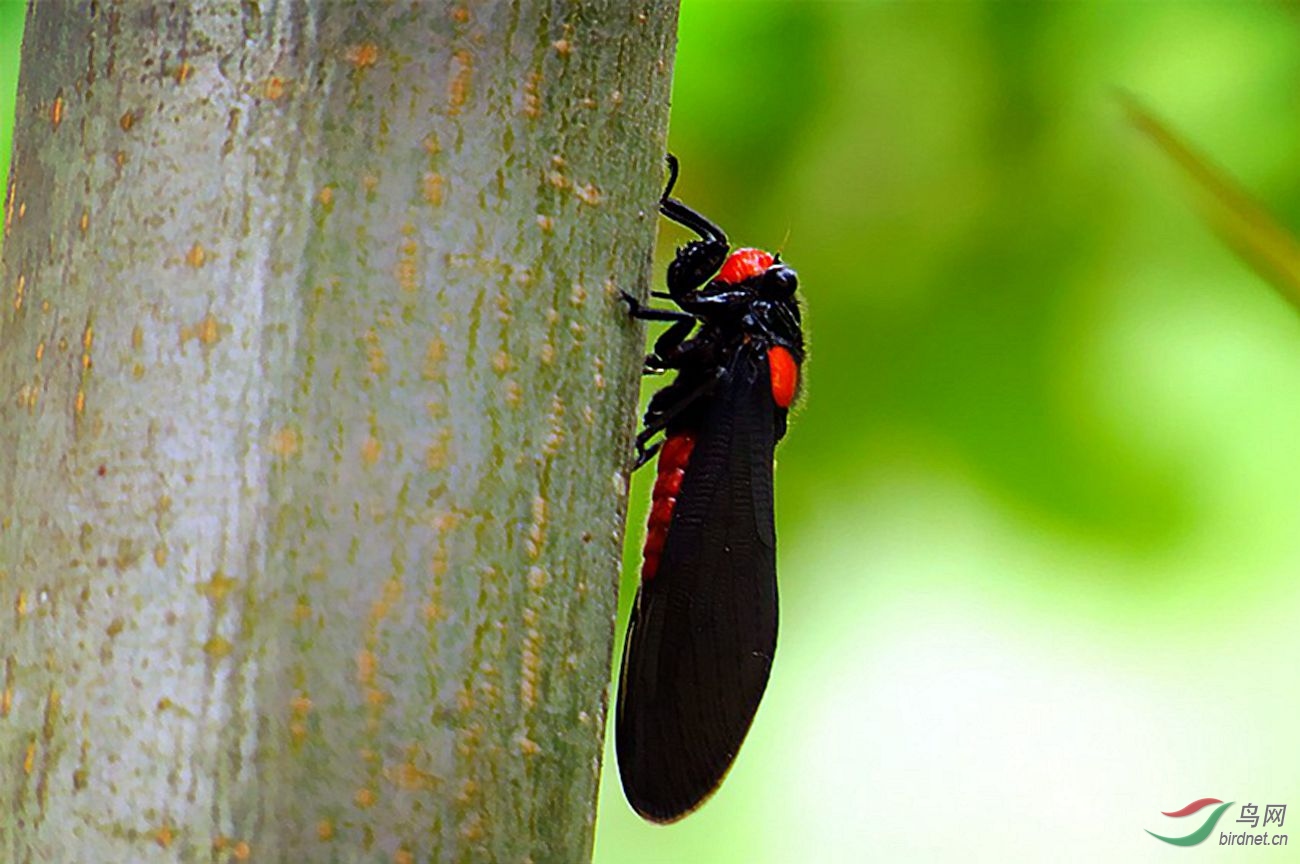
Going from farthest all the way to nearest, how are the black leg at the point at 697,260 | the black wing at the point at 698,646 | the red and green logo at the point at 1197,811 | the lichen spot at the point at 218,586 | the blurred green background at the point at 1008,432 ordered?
the red and green logo at the point at 1197,811 < the blurred green background at the point at 1008,432 < the black leg at the point at 697,260 < the black wing at the point at 698,646 < the lichen spot at the point at 218,586

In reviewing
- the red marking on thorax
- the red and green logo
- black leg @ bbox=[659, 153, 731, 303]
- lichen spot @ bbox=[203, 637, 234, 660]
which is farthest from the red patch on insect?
lichen spot @ bbox=[203, 637, 234, 660]

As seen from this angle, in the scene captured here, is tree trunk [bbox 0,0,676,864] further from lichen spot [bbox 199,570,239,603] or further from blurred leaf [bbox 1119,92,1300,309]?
blurred leaf [bbox 1119,92,1300,309]

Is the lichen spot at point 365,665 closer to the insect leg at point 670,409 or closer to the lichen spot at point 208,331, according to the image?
the lichen spot at point 208,331

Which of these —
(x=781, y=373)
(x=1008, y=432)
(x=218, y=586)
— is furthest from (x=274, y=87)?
(x=1008, y=432)

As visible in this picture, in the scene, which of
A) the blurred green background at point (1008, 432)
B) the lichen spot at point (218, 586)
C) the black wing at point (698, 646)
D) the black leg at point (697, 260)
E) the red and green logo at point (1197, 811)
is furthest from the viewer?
the red and green logo at point (1197, 811)

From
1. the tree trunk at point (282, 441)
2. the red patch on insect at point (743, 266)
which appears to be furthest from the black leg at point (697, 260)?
the tree trunk at point (282, 441)

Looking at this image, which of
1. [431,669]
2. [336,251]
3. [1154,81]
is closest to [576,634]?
[431,669]

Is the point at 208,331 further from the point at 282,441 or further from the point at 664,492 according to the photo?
the point at 664,492
